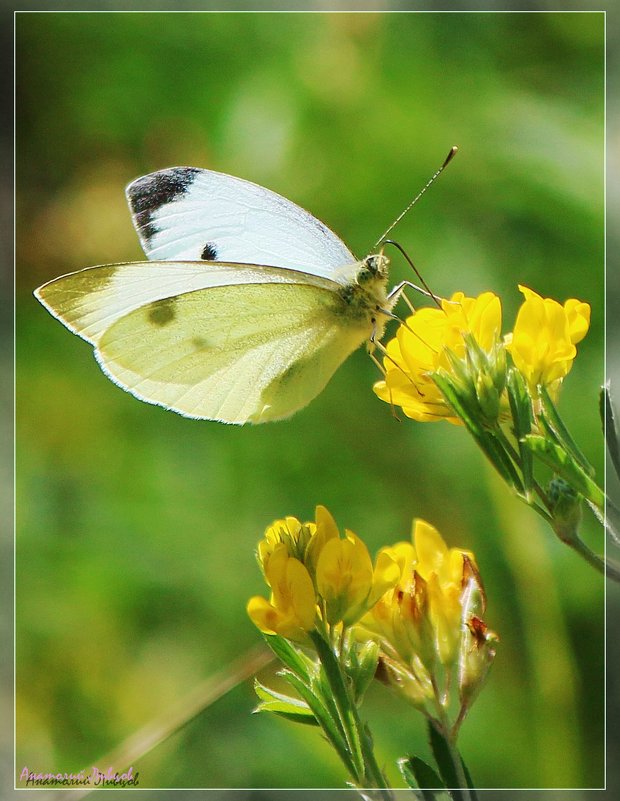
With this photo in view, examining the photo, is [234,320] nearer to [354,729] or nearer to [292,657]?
[292,657]

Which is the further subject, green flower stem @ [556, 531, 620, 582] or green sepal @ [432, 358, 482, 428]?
green sepal @ [432, 358, 482, 428]

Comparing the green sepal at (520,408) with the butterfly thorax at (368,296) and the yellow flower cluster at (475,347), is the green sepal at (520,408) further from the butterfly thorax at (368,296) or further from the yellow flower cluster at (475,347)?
the butterfly thorax at (368,296)

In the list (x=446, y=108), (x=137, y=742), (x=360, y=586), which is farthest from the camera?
(x=446, y=108)

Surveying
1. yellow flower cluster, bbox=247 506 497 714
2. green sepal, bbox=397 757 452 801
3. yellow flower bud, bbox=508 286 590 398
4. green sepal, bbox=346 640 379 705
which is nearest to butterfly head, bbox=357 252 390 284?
yellow flower bud, bbox=508 286 590 398

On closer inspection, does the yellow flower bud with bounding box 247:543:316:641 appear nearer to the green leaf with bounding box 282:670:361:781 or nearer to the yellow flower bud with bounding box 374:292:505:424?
the green leaf with bounding box 282:670:361:781

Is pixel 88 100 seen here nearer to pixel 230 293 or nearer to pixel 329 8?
pixel 329 8

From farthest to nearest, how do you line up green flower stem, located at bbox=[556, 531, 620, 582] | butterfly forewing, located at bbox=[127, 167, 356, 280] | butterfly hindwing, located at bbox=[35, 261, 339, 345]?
1. butterfly forewing, located at bbox=[127, 167, 356, 280]
2. butterfly hindwing, located at bbox=[35, 261, 339, 345]
3. green flower stem, located at bbox=[556, 531, 620, 582]

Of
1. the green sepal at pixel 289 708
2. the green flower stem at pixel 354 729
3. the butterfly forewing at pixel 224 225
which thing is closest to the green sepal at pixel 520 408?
the green flower stem at pixel 354 729

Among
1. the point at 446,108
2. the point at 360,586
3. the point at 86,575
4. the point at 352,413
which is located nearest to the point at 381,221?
the point at 446,108
